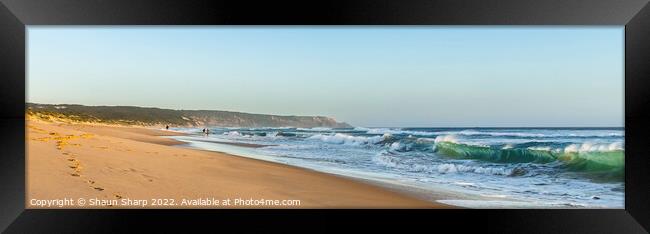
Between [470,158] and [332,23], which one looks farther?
[470,158]

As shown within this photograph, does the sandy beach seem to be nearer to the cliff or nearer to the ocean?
the ocean

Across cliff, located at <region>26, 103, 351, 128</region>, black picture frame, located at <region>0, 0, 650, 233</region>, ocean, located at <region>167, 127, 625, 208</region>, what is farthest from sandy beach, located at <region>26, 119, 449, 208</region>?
cliff, located at <region>26, 103, 351, 128</region>

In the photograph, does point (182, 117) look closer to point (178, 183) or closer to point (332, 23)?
point (178, 183)

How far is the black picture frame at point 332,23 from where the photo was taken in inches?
100

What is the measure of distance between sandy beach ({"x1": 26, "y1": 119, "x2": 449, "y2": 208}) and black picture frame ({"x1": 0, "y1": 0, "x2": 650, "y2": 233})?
0.12m

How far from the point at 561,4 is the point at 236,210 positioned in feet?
7.51

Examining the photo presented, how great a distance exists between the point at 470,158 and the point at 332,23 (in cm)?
558

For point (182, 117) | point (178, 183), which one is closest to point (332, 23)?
point (178, 183)

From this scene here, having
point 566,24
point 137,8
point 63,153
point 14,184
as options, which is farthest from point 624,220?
A: point 63,153

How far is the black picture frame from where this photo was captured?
2.54 meters

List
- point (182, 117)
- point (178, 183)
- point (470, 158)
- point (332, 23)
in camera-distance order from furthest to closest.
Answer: point (182, 117), point (470, 158), point (178, 183), point (332, 23)

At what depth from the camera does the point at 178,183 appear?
390cm

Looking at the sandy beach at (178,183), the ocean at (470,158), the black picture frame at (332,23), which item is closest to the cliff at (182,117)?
the ocean at (470,158)

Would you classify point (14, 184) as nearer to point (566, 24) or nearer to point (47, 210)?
point (47, 210)
